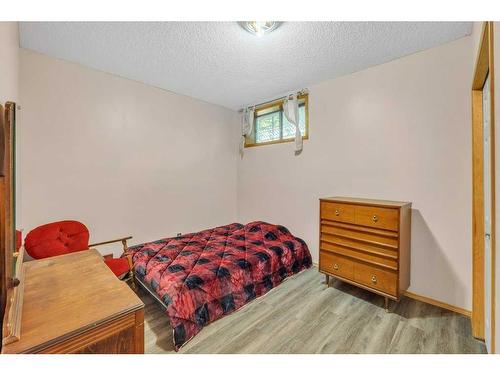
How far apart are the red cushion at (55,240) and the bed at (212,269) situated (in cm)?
58

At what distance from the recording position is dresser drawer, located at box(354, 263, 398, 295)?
212cm

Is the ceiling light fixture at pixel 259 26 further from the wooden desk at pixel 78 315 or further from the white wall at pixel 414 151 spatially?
the wooden desk at pixel 78 315

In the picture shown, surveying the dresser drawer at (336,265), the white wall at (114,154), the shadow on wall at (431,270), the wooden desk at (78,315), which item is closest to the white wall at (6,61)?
the wooden desk at (78,315)

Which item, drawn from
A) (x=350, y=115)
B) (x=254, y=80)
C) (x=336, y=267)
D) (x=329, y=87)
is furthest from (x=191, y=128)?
(x=336, y=267)

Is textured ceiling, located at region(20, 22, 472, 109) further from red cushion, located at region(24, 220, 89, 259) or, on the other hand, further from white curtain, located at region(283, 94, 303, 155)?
red cushion, located at region(24, 220, 89, 259)

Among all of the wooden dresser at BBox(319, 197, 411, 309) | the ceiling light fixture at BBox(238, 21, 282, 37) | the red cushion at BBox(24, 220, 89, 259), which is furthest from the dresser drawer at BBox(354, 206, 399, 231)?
the red cushion at BBox(24, 220, 89, 259)

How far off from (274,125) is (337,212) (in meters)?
2.00

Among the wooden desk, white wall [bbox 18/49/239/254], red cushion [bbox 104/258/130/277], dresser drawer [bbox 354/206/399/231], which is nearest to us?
the wooden desk

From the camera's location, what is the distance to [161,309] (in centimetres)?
224

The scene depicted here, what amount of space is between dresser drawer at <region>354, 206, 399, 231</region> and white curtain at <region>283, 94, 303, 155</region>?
1422mm

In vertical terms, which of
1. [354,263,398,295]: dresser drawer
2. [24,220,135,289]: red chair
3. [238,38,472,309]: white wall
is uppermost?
[238,38,472,309]: white wall

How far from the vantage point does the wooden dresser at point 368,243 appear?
2.12 metres

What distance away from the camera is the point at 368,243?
2.29m

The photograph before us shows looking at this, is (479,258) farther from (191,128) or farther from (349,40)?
(191,128)
